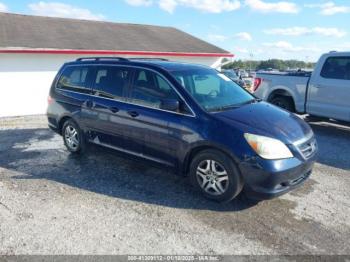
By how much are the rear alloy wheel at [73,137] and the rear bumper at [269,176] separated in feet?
11.1

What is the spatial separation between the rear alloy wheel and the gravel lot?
36 cm

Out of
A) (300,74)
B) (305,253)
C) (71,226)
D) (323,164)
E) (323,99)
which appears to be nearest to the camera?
(305,253)

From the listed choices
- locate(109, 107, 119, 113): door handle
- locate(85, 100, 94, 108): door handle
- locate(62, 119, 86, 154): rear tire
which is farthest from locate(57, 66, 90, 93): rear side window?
locate(109, 107, 119, 113): door handle

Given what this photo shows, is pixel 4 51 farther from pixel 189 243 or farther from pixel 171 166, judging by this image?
pixel 189 243

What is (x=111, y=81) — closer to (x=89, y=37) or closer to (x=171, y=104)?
(x=171, y=104)

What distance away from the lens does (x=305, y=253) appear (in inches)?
134

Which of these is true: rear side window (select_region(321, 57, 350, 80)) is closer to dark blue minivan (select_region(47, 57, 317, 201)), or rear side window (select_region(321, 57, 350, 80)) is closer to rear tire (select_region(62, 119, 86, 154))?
dark blue minivan (select_region(47, 57, 317, 201))

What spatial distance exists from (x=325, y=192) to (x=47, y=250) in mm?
3793

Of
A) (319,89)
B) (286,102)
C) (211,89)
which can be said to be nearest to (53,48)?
(286,102)

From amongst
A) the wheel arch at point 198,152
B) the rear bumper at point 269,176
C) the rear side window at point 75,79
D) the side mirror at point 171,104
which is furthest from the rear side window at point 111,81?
the rear bumper at point 269,176

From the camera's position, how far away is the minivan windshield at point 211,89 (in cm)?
469

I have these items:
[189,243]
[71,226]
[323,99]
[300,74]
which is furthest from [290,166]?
[300,74]

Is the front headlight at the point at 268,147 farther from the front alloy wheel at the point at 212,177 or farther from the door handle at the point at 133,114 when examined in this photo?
the door handle at the point at 133,114

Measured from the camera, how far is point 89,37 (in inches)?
627
